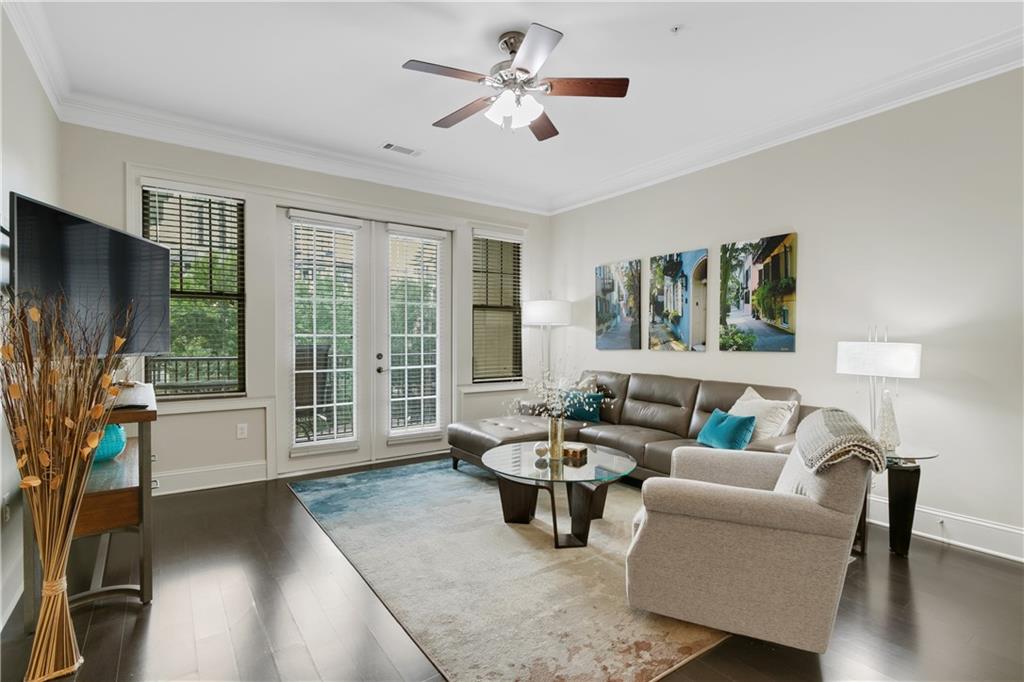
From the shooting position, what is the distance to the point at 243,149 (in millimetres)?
4188

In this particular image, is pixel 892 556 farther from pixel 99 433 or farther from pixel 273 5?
pixel 273 5

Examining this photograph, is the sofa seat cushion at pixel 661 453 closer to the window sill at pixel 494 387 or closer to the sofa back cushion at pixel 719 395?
the sofa back cushion at pixel 719 395

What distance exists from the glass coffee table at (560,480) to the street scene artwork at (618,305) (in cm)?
193

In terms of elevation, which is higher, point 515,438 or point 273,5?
point 273,5

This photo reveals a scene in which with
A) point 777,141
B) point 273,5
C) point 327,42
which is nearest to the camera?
point 273,5

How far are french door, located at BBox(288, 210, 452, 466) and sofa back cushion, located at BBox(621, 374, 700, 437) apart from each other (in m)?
1.89

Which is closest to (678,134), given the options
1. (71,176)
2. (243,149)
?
(243,149)

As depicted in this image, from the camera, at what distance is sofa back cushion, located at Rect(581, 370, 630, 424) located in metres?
4.87

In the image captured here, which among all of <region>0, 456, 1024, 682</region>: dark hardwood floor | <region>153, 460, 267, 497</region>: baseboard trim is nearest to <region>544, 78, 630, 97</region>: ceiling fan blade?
<region>0, 456, 1024, 682</region>: dark hardwood floor

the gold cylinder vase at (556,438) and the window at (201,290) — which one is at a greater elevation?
the window at (201,290)

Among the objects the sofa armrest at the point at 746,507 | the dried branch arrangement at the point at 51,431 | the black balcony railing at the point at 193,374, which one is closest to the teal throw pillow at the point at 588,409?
the sofa armrest at the point at 746,507

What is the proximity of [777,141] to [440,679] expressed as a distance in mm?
4162

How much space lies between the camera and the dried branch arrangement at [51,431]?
1.76 metres

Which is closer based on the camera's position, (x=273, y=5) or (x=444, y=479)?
(x=273, y=5)
